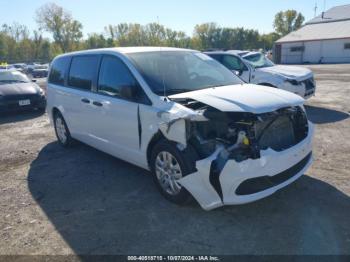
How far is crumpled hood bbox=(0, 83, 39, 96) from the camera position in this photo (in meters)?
10.2

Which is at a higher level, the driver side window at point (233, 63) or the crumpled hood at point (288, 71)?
the driver side window at point (233, 63)

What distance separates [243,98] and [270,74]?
579cm

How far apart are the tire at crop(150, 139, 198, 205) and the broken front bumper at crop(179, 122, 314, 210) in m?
0.14

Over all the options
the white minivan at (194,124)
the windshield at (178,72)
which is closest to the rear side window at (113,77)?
the white minivan at (194,124)

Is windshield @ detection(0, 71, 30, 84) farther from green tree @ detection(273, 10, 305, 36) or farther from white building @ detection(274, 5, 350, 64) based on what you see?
green tree @ detection(273, 10, 305, 36)

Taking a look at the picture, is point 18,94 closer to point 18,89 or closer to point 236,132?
point 18,89

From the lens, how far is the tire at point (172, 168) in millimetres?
3503

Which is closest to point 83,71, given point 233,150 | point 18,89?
point 233,150

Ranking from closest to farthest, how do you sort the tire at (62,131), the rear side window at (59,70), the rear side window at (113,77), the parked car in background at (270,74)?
the rear side window at (113,77) → the rear side window at (59,70) → the tire at (62,131) → the parked car in background at (270,74)

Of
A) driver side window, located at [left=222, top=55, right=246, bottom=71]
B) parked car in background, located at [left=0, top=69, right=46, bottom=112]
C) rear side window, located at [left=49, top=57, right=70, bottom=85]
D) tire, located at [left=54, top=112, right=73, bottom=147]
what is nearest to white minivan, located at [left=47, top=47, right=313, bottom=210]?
rear side window, located at [left=49, top=57, right=70, bottom=85]

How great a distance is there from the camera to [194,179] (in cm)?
A: 342

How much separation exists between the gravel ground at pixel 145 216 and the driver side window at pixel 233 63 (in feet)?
→ 14.6

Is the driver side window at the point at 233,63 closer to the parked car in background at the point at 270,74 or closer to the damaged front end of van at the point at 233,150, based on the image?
the parked car in background at the point at 270,74

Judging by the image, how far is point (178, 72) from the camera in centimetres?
455
